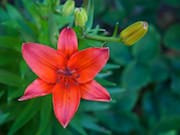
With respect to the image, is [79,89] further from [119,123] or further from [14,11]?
[119,123]

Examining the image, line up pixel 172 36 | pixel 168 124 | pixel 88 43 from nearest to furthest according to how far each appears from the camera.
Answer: pixel 88 43, pixel 168 124, pixel 172 36

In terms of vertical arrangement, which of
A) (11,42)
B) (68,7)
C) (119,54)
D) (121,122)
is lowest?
(121,122)

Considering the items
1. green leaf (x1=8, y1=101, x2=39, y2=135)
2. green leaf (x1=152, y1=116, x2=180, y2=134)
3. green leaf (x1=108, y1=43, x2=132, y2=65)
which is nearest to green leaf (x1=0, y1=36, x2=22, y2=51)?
green leaf (x1=8, y1=101, x2=39, y2=135)

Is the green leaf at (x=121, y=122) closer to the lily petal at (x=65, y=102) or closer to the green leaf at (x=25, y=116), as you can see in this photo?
the green leaf at (x=25, y=116)

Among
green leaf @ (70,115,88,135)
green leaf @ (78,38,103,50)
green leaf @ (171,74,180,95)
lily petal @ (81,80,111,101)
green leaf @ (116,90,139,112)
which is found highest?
green leaf @ (78,38,103,50)

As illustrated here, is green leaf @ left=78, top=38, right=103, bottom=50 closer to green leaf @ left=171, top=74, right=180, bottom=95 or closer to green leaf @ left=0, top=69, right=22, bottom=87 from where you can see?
green leaf @ left=0, top=69, right=22, bottom=87

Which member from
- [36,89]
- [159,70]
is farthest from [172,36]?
[36,89]

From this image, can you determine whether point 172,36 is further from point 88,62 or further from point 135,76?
point 88,62
